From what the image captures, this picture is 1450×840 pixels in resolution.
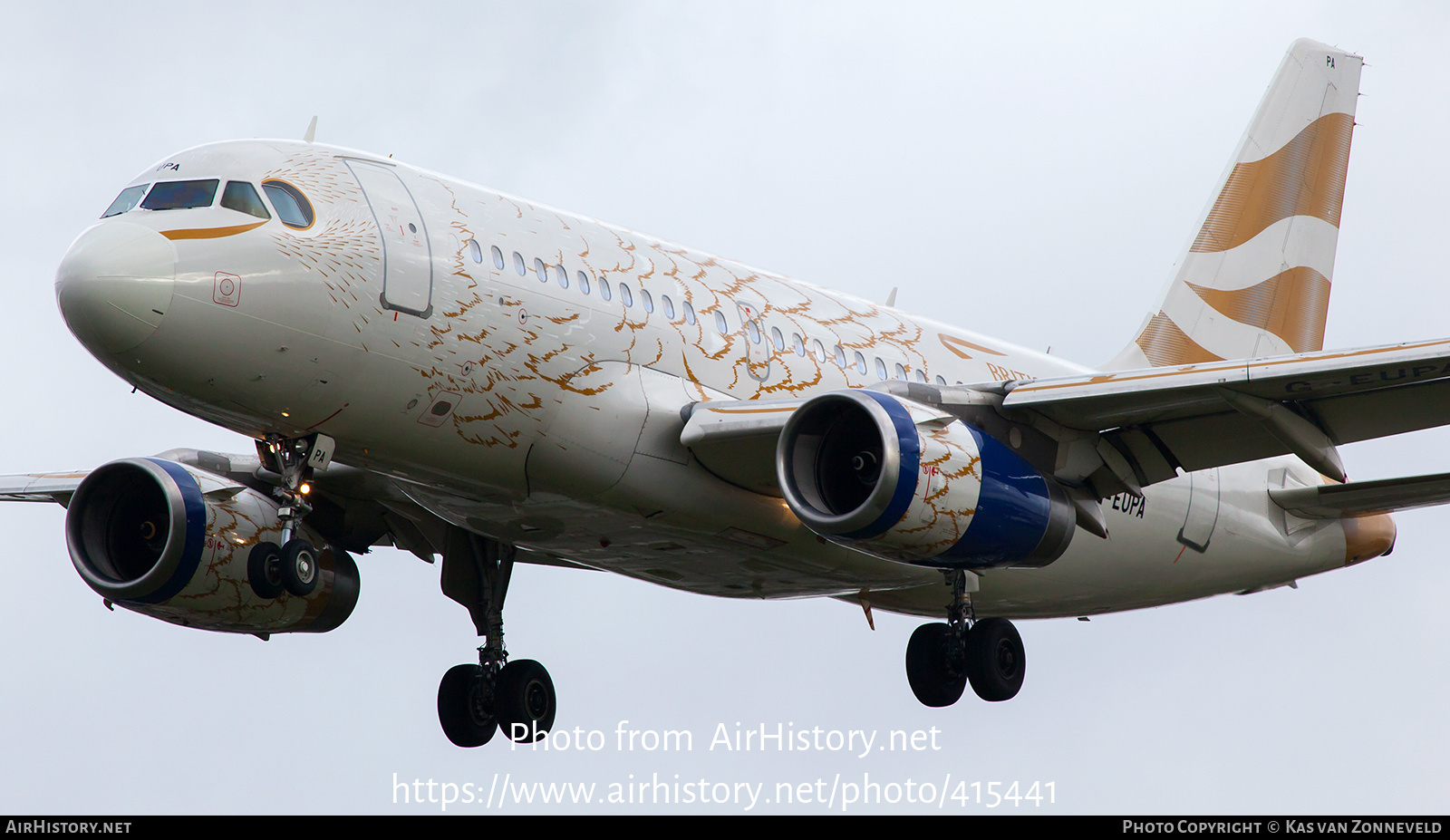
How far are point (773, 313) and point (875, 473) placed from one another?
A: 10.8 ft

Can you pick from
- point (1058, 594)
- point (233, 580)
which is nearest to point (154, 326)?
point (233, 580)

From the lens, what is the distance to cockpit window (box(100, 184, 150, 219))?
16172 mm

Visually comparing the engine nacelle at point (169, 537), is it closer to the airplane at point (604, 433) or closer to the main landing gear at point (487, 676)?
the airplane at point (604, 433)

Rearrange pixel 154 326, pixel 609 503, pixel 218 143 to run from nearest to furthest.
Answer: pixel 154 326
pixel 218 143
pixel 609 503

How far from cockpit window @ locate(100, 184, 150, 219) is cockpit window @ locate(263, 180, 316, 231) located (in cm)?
121

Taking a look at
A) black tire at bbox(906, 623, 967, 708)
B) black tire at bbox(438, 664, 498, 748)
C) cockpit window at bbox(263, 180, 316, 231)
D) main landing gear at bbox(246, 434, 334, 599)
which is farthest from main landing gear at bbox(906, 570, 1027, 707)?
cockpit window at bbox(263, 180, 316, 231)

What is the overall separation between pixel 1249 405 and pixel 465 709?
10874 mm

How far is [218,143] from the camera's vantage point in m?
16.8

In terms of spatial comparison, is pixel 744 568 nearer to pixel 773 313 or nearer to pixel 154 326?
pixel 773 313

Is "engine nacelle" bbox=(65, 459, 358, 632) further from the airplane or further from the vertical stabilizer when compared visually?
the vertical stabilizer

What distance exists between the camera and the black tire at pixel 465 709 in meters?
22.2

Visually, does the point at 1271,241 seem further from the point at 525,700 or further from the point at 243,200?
the point at 243,200

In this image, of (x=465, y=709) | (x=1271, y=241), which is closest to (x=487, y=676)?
(x=465, y=709)

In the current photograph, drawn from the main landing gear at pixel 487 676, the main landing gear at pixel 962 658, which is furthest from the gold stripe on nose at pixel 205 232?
the main landing gear at pixel 962 658
